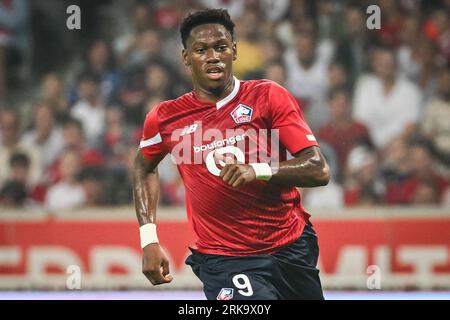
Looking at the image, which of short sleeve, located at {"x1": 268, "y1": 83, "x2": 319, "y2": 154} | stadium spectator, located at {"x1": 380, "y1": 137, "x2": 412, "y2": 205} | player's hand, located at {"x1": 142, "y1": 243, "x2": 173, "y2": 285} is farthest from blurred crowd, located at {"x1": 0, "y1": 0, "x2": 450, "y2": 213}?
player's hand, located at {"x1": 142, "y1": 243, "x2": 173, "y2": 285}

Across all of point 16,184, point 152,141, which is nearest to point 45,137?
point 16,184

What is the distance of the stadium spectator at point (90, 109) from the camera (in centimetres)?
905

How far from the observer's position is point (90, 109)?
920 centimetres

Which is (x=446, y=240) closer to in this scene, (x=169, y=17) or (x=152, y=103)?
(x=152, y=103)

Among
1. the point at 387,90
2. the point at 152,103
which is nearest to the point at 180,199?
the point at 152,103

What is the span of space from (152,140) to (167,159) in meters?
3.92

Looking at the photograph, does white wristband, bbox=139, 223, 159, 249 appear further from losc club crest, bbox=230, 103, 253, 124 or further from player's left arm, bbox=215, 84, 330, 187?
losc club crest, bbox=230, 103, 253, 124

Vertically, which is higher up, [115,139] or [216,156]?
[115,139]

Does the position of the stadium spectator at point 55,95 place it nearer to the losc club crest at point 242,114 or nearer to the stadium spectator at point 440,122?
the stadium spectator at point 440,122

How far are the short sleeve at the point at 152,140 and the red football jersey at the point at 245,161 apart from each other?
213mm

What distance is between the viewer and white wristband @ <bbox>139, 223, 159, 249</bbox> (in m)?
4.55

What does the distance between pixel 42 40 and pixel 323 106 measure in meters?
3.43

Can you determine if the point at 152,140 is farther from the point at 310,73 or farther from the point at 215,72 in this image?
the point at 310,73
